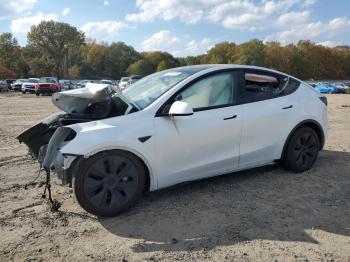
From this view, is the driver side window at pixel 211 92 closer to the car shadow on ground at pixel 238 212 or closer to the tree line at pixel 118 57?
the car shadow on ground at pixel 238 212

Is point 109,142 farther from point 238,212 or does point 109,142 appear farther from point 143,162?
point 238,212

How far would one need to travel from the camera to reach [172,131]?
495 cm

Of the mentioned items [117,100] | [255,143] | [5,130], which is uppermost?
[117,100]

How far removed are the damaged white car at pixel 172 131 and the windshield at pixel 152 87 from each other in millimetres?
20

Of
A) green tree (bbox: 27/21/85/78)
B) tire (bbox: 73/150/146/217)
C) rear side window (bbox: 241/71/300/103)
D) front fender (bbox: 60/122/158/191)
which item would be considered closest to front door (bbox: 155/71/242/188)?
front fender (bbox: 60/122/158/191)

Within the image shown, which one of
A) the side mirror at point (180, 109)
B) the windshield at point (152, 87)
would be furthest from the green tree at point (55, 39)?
the side mirror at point (180, 109)

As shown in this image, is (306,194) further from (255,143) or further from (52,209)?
(52,209)

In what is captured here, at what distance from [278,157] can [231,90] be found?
126 centimetres

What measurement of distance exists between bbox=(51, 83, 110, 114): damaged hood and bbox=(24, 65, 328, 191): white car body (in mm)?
46

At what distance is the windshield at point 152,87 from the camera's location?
17.1ft

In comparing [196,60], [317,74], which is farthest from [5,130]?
[317,74]

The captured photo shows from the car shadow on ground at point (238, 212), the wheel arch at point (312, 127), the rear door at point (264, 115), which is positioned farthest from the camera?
the wheel arch at point (312, 127)

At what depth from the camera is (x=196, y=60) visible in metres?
123

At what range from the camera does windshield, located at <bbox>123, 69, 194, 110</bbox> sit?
5207mm
